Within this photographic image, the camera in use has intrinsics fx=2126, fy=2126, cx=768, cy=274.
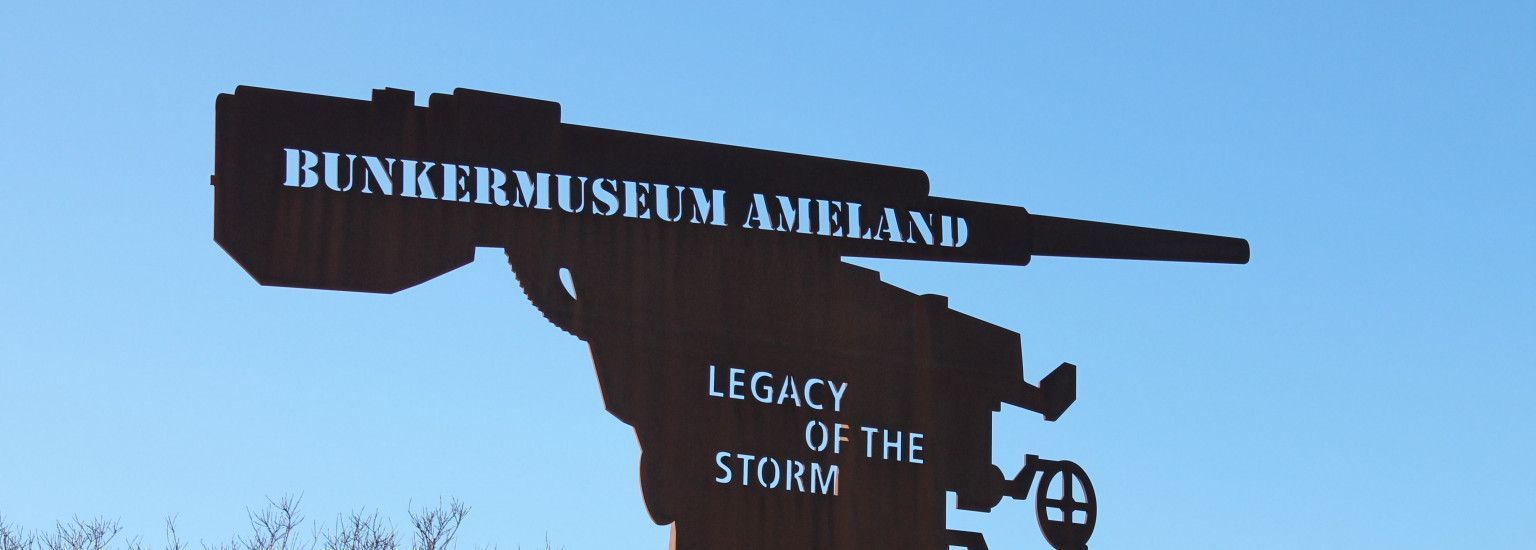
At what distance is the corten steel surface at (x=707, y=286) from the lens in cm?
797

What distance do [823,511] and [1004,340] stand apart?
46.8 inches

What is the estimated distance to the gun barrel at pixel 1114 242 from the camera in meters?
9.27

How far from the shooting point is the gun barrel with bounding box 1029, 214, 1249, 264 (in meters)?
9.27

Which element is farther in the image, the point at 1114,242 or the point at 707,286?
the point at 1114,242

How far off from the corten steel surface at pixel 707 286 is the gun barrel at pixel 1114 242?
185 mm

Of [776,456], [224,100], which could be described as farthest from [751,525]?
[224,100]

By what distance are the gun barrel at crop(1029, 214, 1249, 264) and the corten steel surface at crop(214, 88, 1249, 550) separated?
7.3 inches

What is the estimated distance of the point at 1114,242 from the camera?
9328mm

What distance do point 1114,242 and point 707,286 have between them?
2002 mm

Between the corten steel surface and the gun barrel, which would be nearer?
the corten steel surface

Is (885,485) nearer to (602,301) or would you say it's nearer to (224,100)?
(602,301)

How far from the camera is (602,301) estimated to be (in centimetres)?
820

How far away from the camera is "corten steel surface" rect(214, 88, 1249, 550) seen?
26.1 ft

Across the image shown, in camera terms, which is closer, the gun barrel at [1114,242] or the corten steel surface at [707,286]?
the corten steel surface at [707,286]
